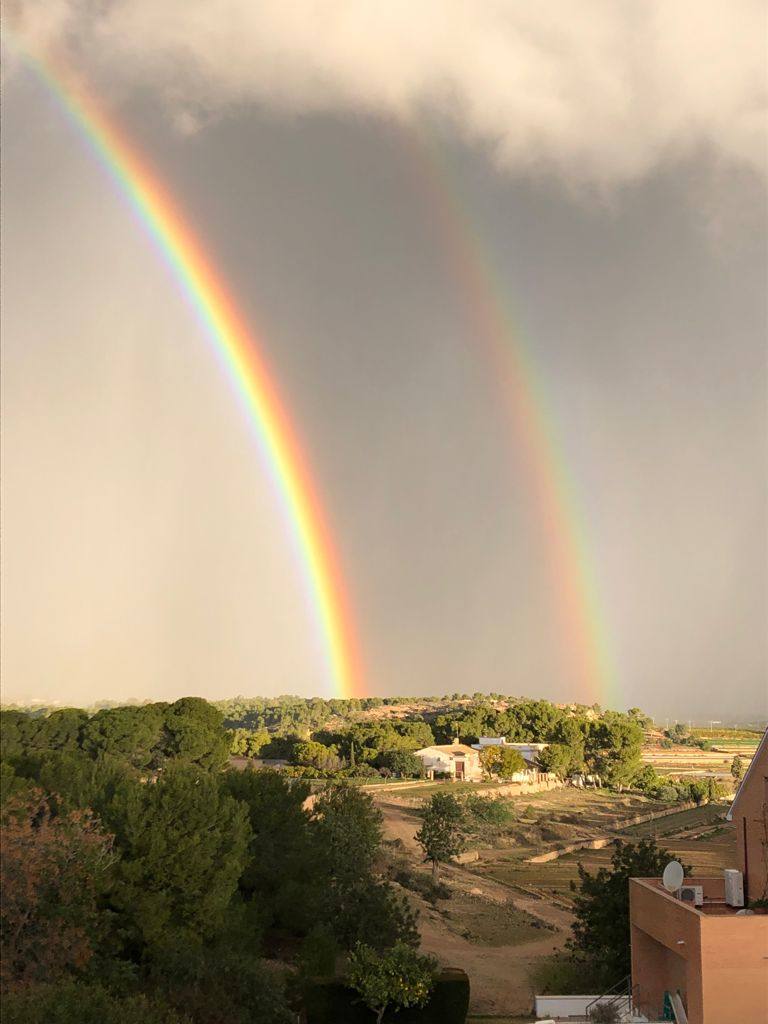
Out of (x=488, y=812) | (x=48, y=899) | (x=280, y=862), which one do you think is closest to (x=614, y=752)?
(x=488, y=812)

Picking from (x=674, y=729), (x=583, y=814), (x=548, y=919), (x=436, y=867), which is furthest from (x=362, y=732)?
(x=674, y=729)

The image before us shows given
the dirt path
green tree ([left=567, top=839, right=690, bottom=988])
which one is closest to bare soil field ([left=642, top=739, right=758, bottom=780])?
the dirt path

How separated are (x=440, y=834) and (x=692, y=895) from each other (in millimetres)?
31178

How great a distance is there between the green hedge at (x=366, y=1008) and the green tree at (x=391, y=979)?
0.33 metres

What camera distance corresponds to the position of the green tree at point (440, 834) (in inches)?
2020

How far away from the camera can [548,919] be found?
1751 inches

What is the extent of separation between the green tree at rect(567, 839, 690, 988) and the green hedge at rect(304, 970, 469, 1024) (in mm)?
4525

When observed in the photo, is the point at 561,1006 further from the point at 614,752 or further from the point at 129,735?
the point at 614,752

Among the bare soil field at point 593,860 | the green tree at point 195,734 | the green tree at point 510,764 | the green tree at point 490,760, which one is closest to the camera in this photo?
the bare soil field at point 593,860

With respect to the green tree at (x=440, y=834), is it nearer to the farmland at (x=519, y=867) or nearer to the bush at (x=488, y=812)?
the farmland at (x=519, y=867)

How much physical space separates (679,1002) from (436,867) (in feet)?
108

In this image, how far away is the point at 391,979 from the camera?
992 inches

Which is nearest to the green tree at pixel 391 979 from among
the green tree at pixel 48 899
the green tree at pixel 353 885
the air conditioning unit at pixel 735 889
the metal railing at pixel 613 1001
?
the metal railing at pixel 613 1001

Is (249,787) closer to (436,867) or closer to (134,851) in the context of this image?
(134,851)
